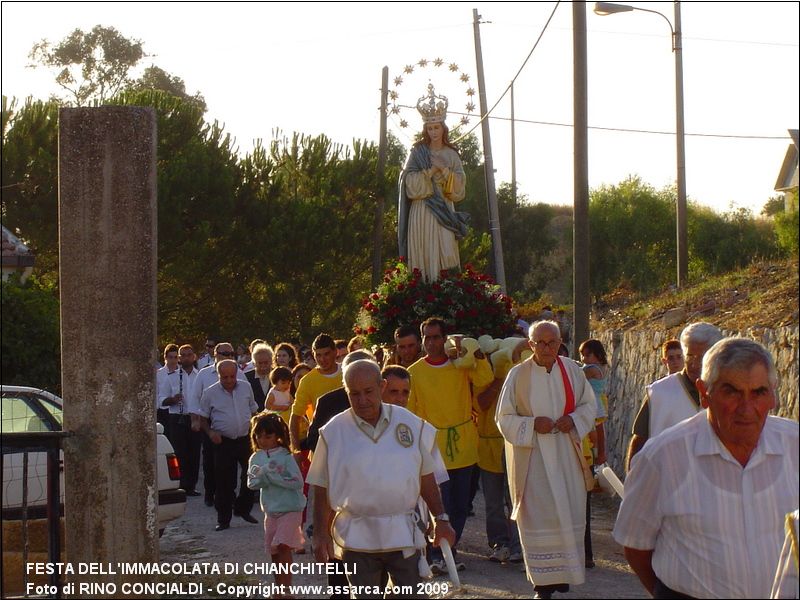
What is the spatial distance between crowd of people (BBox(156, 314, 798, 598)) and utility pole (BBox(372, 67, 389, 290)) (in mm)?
18387

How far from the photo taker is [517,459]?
8.40 m

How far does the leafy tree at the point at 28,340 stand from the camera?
1772 centimetres

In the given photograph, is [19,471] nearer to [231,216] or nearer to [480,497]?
[480,497]

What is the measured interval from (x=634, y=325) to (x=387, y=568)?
9.36 metres

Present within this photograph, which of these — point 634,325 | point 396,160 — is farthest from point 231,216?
point 396,160

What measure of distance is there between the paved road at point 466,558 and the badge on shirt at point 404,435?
7.34ft

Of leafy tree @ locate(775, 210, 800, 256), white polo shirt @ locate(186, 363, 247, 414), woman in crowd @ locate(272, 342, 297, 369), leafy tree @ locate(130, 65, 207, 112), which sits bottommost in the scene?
white polo shirt @ locate(186, 363, 247, 414)

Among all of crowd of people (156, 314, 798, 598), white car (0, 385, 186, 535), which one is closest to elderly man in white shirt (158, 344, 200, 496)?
crowd of people (156, 314, 798, 598)

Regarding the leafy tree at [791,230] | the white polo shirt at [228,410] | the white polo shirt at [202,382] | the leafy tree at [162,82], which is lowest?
the white polo shirt at [228,410]

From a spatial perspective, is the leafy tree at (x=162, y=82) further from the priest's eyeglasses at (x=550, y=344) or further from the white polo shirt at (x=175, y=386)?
the priest's eyeglasses at (x=550, y=344)

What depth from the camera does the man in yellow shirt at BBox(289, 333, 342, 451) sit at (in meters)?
10.3

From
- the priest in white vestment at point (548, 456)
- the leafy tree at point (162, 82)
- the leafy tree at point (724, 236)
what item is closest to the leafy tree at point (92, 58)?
the leafy tree at point (162, 82)

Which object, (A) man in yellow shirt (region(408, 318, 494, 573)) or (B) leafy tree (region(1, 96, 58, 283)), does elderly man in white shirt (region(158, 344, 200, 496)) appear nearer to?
(A) man in yellow shirt (region(408, 318, 494, 573))

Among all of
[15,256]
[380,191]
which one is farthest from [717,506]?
[380,191]
